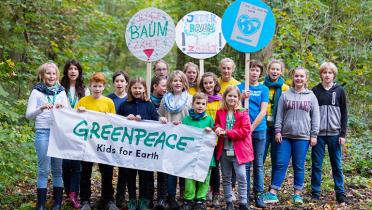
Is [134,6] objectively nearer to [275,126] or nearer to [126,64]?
[126,64]

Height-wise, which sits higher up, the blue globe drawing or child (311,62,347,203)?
the blue globe drawing

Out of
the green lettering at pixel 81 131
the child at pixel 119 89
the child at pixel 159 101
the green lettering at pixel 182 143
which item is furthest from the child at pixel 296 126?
the green lettering at pixel 81 131

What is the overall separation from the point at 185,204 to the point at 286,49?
6.53 m

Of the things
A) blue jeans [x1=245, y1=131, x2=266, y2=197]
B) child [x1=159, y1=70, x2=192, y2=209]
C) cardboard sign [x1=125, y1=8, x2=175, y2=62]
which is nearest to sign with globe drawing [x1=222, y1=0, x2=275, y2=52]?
cardboard sign [x1=125, y1=8, x2=175, y2=62]

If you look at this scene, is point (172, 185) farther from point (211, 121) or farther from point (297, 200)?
point (297, 200)

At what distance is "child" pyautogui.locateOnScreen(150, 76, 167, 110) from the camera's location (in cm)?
695

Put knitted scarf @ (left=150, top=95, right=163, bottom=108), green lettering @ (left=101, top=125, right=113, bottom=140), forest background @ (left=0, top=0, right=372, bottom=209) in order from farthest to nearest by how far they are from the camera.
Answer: forest background @ (left=0, top=0, right=372, bottom=209), knitted scarf @ (left=150, top=95, right=163, bottom=108), green lettering @ (left=101, top=125, right=113, bottom=140)

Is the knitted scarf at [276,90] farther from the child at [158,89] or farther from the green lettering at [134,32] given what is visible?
the green lettering at [134,32]

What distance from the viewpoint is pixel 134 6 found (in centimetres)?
2119

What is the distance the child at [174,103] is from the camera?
6477 millimetres

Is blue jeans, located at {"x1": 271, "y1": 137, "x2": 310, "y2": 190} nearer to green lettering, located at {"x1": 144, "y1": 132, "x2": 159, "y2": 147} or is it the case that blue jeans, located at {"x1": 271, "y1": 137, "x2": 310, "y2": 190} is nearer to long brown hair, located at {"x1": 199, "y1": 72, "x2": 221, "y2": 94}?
long brown hair, located at {"x1": 199, "y1": 72, "x2": 221, "y2": 94}

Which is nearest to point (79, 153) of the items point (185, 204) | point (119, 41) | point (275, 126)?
point (185, 204)

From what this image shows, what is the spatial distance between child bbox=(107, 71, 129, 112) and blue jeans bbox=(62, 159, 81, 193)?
0.99 meters

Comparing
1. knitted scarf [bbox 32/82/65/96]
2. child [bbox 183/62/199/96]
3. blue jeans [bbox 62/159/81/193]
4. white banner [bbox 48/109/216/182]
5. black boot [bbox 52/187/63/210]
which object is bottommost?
black boot [bbox 52/187/63/210]
